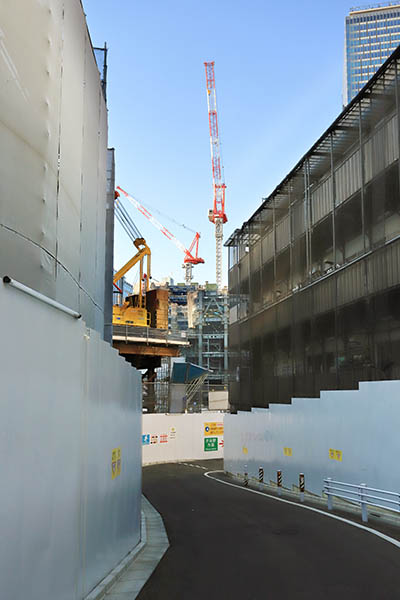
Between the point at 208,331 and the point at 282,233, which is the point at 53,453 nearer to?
the point at 282,233

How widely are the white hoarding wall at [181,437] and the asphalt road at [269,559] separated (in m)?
22.0

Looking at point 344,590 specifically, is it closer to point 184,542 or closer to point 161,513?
point 184,542

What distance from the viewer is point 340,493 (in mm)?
17047

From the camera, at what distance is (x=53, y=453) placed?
18.0 feet

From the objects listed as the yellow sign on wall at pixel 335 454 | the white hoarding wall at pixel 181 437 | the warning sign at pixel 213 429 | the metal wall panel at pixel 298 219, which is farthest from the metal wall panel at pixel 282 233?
the warning sign at pixel 213 429

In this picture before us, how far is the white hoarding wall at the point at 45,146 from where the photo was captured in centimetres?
585

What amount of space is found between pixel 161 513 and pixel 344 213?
41.4 ft

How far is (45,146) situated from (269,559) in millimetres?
8062

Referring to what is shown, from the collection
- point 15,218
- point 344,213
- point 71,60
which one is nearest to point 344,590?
point 15,218

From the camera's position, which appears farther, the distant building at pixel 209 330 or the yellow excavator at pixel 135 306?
the distant building at pixel 209 330

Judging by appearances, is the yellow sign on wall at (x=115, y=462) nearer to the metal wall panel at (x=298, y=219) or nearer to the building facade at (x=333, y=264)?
the building facade at (x=333, y=264)

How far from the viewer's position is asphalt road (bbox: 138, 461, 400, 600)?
8.16 metres

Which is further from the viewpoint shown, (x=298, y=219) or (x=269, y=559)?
(x=298, y=219)

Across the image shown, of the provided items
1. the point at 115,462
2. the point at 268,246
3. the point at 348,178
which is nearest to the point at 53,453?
the point at 115,462
